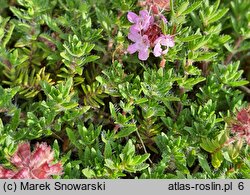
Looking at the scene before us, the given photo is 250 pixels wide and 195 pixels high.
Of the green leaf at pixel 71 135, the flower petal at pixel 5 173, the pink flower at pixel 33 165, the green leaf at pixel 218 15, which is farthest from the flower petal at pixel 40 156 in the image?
the green leaf at pixel 218 15

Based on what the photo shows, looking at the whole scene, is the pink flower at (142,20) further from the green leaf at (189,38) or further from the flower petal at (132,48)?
the green leaf at (189,38)

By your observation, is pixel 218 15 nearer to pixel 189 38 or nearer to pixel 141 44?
pixel 189 38

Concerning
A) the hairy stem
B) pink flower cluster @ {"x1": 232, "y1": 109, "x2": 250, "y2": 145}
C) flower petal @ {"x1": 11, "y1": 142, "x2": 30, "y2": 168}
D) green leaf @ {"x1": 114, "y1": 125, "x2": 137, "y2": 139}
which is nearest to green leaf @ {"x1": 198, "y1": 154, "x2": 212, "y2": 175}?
pink flower cluster @ {"x1": 232, "y1": 109, "x2": 250, "y2": 145}

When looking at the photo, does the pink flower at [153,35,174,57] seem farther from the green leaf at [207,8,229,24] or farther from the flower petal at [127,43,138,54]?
the green leaf at [207,8,229,24]

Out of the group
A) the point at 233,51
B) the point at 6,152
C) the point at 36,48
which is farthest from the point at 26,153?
the point at 233,51

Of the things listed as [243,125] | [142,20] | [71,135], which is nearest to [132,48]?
[142,20]

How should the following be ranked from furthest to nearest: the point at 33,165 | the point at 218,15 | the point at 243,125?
the point at 218,15, the point at 243,125, the point at 33,165
